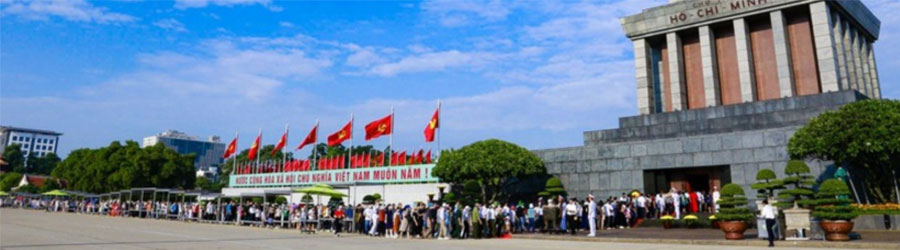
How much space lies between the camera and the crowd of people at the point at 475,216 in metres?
20.2

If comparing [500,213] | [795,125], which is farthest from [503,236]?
[795,125]

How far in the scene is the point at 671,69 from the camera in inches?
1296

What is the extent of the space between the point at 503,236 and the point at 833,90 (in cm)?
1827

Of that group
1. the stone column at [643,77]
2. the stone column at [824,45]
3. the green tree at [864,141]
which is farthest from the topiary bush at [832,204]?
the stone column at [643,77]

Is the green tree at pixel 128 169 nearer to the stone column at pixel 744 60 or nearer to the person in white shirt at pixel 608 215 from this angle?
the person in white shirt at pixel 608 215

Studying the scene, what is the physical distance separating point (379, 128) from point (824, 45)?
26.2 meters

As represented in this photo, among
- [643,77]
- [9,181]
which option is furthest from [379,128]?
[9,181]

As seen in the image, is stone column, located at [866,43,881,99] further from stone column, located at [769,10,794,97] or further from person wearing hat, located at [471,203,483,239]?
person wearing hat, located at [471,203,483,239]

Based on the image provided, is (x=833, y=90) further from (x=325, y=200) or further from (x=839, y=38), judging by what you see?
(x=325, y=200)

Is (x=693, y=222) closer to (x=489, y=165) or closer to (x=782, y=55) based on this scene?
(x=489, y=165)

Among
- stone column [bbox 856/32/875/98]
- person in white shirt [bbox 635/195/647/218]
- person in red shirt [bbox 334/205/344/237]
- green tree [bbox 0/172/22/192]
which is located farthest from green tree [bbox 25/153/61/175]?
stone column [bbox 856/32/875/98]

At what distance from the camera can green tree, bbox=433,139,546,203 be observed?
28969 mm

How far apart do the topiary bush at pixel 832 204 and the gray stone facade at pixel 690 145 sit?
716cm

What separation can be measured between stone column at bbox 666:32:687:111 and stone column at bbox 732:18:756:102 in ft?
10.0
